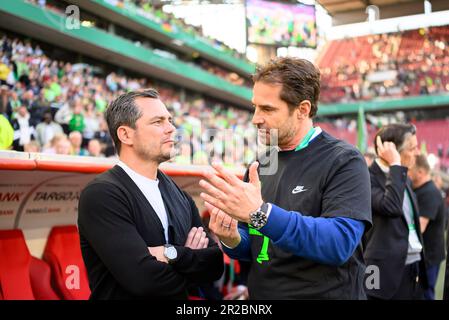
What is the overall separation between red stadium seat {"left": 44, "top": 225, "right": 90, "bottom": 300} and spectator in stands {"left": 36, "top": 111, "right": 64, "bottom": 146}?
4.40 metres

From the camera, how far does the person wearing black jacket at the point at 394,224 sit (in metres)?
3.00

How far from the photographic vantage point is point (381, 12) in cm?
292

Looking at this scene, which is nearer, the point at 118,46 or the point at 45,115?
the point at 45,115

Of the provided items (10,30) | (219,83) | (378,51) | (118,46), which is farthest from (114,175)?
(378,51)

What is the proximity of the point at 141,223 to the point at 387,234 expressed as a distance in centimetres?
181

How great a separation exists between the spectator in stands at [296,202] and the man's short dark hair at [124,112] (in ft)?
1.94

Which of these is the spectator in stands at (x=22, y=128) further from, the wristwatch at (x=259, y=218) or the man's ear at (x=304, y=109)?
the wristwatch at (x=259, y=218)

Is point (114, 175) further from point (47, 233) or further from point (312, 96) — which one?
point (47, 233)

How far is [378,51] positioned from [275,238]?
77.7 feet

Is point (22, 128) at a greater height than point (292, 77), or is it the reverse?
point (22, 128)

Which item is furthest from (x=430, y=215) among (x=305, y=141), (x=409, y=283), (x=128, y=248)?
(x=128, y=248)

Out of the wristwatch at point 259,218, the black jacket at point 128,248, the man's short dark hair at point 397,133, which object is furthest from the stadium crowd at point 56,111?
the wristwatch at point 259,218

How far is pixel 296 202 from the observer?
5.79ft

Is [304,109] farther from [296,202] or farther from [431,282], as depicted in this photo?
[431,282]
